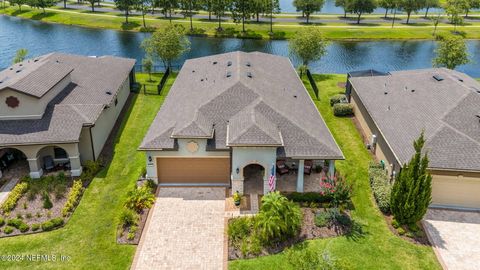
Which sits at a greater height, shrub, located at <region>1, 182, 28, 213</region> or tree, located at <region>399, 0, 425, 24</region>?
tree, located at <region>399, 0, 425, 24</region>

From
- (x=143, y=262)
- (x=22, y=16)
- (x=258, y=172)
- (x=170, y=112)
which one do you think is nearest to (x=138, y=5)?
(x=22, y=16)

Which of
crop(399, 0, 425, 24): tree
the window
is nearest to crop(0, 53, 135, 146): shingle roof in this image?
the window

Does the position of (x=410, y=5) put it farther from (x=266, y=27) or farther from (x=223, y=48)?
(x=223, y=48)

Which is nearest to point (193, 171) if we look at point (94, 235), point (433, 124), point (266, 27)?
point (94, 235)

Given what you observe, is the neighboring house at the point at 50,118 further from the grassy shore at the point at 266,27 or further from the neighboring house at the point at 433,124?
the grassy shore at the point at 266,27

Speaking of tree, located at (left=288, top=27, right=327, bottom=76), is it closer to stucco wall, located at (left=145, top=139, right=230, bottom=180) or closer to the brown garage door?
the brown garage door

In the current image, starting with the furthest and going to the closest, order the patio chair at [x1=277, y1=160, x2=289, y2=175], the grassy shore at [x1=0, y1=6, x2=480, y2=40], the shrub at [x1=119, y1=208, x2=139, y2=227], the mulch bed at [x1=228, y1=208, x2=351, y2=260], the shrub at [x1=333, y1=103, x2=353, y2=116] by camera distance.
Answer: the grassy shore at [x1=0, y1=6, x2=480, y2=40]
the shrub at [x1=333, y1=103, x2=353, y2=116]
the patio chair at [x1=277, y1=160, x2=289, y2=175]
the shrub at [x1=119, y1=208, x2=139, y2=227]
the mulch bed at [x1=228, y1=208, x2=351, y2=260]

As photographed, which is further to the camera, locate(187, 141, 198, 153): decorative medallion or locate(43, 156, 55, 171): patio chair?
locate(43, 156, 55, 171): patio chair

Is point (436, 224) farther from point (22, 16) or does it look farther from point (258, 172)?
point (22, 16)
